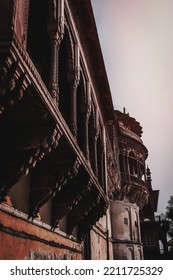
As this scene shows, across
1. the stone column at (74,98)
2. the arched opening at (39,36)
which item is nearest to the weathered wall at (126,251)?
the arched opening at (39,36)

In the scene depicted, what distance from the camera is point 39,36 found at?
22.9ft

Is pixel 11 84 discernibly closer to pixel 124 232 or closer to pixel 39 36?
pixel 39 36

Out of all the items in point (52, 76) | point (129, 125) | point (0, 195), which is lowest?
point (0, 195)

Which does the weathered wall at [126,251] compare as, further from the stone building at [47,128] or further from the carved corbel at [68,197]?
the carved corbel at [68,197]

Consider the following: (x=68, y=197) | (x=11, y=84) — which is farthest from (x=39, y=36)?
(x=11, y=84)

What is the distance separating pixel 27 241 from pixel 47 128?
1.90 m

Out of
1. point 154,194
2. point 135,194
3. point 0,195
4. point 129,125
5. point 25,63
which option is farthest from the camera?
point 154,194

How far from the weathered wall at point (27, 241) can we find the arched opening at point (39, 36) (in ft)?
11.4

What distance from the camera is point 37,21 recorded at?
6711 mm

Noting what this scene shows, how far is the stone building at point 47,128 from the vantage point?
354 centimetres

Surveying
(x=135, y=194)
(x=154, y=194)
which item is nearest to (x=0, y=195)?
(x=135, y=194)

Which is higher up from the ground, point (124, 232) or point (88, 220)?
point (124, 232)
